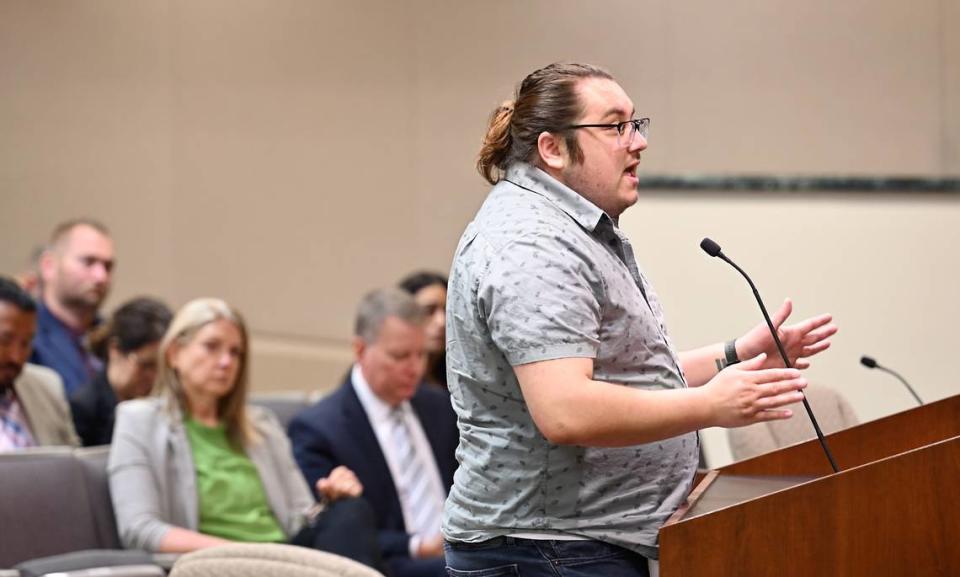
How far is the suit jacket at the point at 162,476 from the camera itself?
3.18 m

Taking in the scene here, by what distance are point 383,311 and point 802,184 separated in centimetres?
137

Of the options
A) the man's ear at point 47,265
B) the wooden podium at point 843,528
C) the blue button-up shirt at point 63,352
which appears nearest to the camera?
the wooden podium at point 843,528

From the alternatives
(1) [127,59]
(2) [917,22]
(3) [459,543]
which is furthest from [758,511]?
(1) [127,59]

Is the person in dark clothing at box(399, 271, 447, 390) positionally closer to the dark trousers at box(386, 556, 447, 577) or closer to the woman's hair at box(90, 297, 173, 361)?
the woman's hair at box(90, 297, 173, 361)

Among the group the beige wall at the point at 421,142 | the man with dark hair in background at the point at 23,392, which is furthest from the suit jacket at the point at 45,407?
the beige wall at the point at 421,142

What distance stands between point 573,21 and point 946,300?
1795mm

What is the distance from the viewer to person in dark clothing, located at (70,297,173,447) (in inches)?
162

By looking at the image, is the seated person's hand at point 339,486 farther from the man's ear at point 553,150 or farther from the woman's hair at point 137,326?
the man's ear at point 553,150

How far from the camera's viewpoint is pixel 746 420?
4.79 feet

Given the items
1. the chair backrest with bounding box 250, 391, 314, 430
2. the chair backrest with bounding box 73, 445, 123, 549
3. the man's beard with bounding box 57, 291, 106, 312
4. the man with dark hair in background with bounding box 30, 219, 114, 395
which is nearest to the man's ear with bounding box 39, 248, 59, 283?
the man with dark hair in background with bounding box 30, 219, 114, 395

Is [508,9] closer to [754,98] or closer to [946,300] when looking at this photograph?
[754,98]

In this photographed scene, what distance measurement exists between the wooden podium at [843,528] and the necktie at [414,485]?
2.24 meters

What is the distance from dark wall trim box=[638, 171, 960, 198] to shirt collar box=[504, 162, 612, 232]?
240 cm

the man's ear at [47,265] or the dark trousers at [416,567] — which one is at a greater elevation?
the man's ear at [47,265]
